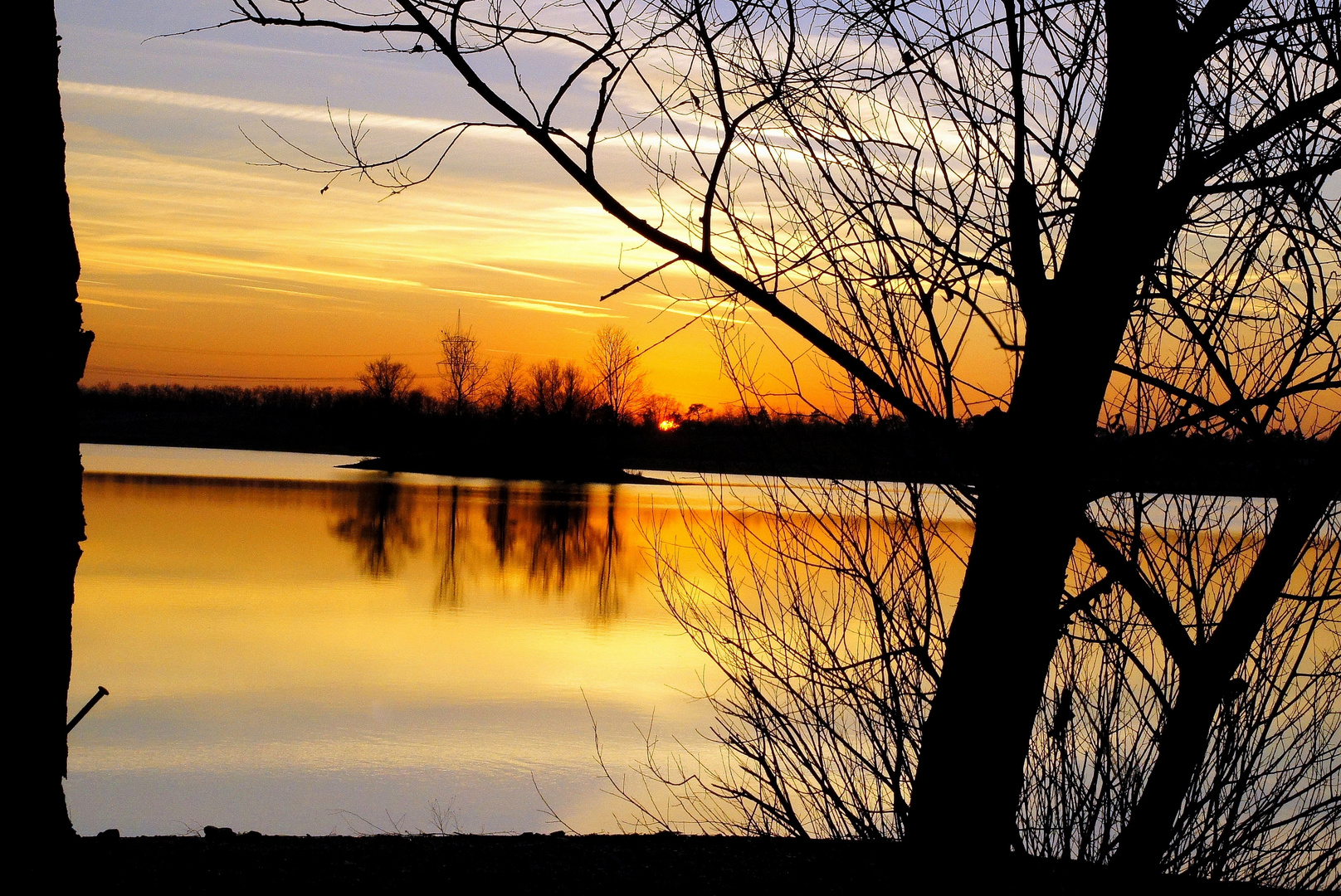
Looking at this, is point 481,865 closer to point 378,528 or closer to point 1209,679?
point 1209,679

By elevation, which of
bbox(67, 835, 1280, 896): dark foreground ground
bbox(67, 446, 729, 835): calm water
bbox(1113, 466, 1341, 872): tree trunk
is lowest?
bbox(67, 446, 729, 835): calm water

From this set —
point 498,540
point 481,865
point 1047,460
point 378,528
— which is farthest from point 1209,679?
point 378,528

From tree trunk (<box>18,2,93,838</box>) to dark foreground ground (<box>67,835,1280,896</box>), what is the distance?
239 cm

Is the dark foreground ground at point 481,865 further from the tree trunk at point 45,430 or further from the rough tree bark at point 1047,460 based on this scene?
the tree trunk at point 45,430

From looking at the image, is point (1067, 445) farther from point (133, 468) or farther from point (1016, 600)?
point (133, 468)

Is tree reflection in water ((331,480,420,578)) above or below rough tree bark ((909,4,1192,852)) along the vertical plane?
below

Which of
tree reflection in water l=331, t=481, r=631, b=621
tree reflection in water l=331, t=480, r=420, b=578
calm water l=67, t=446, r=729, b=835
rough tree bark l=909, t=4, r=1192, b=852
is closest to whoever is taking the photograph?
rough tree bark l=909, t=4, r=1192, b=852

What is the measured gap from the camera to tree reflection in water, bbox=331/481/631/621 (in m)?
15.9

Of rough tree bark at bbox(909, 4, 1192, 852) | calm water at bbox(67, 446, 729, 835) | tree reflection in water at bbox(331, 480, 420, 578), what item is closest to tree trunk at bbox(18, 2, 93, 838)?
rough tree bark at bbox(909, 4, 1192, 852)

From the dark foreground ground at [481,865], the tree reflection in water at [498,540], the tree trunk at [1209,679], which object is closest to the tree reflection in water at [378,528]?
the tree reflection in water at [498,540]

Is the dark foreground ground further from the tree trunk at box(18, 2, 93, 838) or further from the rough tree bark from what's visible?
the tree trunk at box(18, 2, 93, 838)

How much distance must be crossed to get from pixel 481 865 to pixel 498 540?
1630 centimetres

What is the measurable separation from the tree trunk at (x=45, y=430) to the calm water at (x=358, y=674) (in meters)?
1.94

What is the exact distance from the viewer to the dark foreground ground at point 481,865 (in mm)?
4445
